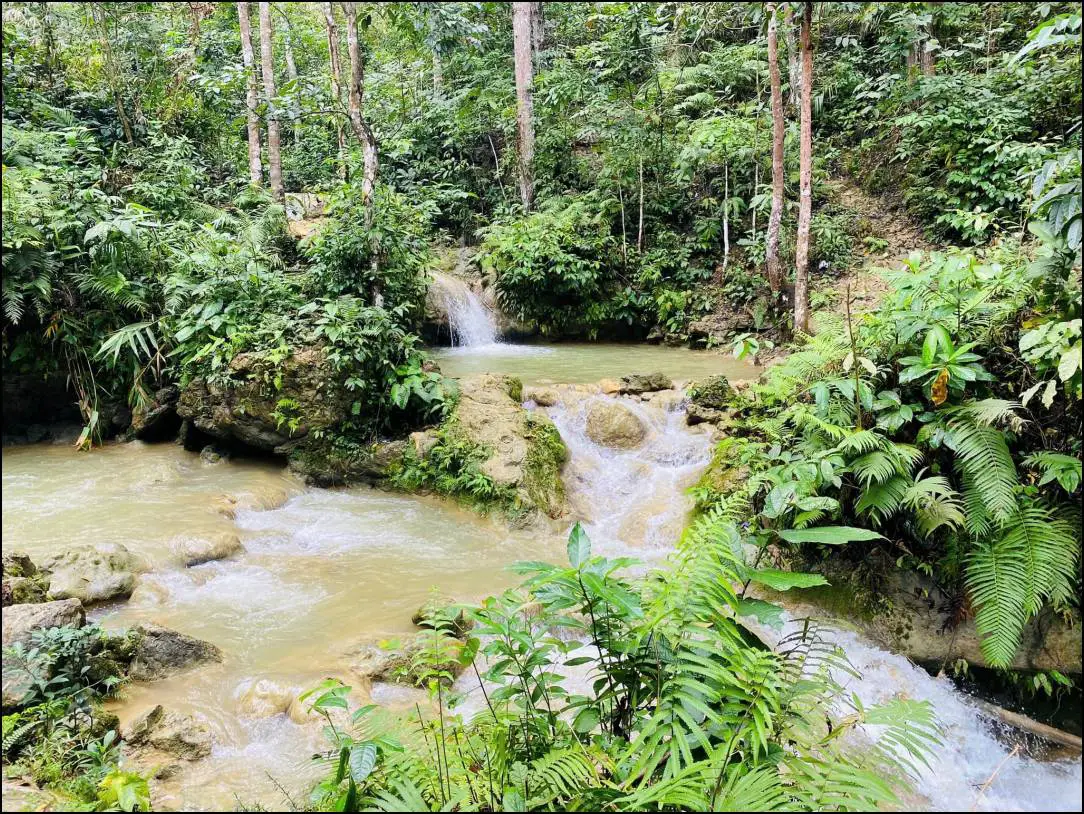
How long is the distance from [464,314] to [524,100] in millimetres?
4720

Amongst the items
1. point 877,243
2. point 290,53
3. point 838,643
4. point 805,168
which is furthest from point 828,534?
point 290,53

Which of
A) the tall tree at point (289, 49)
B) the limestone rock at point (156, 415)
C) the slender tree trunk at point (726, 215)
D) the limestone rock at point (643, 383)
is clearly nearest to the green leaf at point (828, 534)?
the limestone rock at point (643, 383)

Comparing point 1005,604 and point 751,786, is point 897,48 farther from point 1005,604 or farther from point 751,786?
point 751,786

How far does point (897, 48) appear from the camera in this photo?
1148cm

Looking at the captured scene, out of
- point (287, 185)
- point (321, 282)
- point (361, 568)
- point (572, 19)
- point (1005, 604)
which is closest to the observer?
point (1005, 604)

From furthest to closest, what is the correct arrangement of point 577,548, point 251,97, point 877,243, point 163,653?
point 251,97 < point 877,243 < point 163,653 < point 577,548

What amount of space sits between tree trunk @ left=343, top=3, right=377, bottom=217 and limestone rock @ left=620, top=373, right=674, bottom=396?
4.05 metres

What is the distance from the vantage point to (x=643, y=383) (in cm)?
886

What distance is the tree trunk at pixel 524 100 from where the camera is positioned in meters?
12.5

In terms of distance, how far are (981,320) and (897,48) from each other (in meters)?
9.50

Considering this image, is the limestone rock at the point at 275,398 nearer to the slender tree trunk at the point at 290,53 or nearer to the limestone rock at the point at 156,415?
the limestone rock at the point at 156,415

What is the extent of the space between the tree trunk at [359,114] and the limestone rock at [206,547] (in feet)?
14.2

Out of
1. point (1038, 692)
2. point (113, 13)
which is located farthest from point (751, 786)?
point (113, 13)

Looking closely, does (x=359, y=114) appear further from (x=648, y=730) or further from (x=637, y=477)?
(x=648, y=730)
